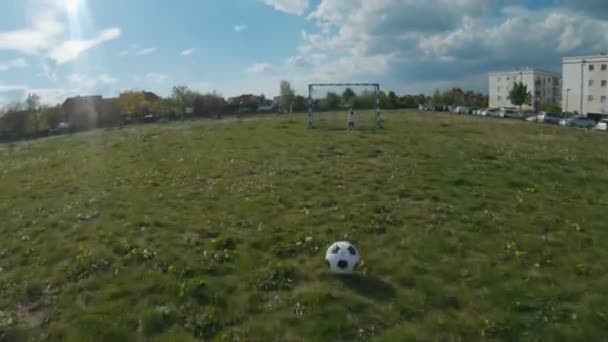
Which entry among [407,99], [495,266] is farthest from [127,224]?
[407,99]

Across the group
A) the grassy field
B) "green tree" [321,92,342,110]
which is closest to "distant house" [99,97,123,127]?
"green tree" [321,92,342,110]

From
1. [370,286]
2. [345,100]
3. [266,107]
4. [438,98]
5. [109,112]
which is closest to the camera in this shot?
[370,286]

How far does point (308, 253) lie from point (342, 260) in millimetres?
1237

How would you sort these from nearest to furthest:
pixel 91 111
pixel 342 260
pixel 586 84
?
pixel 342 260 < pixel 91 111 < pixel 586 84

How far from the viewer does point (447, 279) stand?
311 inches

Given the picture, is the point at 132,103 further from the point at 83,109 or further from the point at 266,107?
the point at 266,107

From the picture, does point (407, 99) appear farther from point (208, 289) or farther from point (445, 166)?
point (208, 289)

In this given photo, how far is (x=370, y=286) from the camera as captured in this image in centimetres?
772

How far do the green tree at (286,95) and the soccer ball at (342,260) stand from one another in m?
81.9

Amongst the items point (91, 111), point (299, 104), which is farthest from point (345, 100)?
point (91, 111)

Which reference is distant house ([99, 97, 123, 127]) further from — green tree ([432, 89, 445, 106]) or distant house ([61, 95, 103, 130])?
green tree ([432, 89, 445, 106])

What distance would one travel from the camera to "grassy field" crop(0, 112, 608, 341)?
21.7 ft

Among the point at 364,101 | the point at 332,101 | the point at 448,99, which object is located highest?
the point at 448,99

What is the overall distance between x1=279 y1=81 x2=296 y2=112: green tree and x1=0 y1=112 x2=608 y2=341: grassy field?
73.5 m
